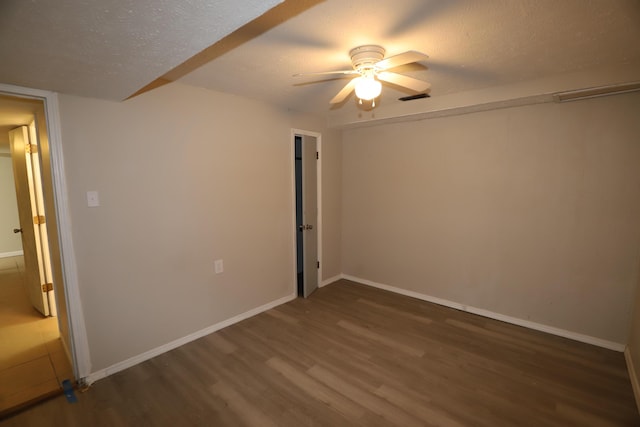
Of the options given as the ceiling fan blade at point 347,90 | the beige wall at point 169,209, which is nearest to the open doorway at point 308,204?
the beige wall at point 169,209

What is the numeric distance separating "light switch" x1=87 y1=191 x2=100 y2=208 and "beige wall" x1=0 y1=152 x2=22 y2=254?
5.70 metres

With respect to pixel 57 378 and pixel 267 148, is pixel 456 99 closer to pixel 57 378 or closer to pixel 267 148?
pixel 267 148

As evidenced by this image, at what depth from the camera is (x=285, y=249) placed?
366cm

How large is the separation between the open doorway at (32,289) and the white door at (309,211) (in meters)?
2.40

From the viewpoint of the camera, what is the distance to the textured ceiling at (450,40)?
4.91ft

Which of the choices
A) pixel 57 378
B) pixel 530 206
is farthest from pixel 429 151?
pixel 57 378

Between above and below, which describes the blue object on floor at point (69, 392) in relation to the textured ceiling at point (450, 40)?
below

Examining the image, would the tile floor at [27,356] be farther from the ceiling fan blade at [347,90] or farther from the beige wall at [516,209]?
the beige wall at [516,209]

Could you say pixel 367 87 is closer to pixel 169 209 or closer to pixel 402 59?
pixel 402 59

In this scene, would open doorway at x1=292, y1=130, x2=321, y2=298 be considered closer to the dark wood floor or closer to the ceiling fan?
the dark wood floor

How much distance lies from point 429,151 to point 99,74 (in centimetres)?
319

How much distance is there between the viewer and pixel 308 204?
12.7 ft

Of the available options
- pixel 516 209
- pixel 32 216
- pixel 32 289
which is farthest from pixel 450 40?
pixel 32 289

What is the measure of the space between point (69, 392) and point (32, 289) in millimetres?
2307
